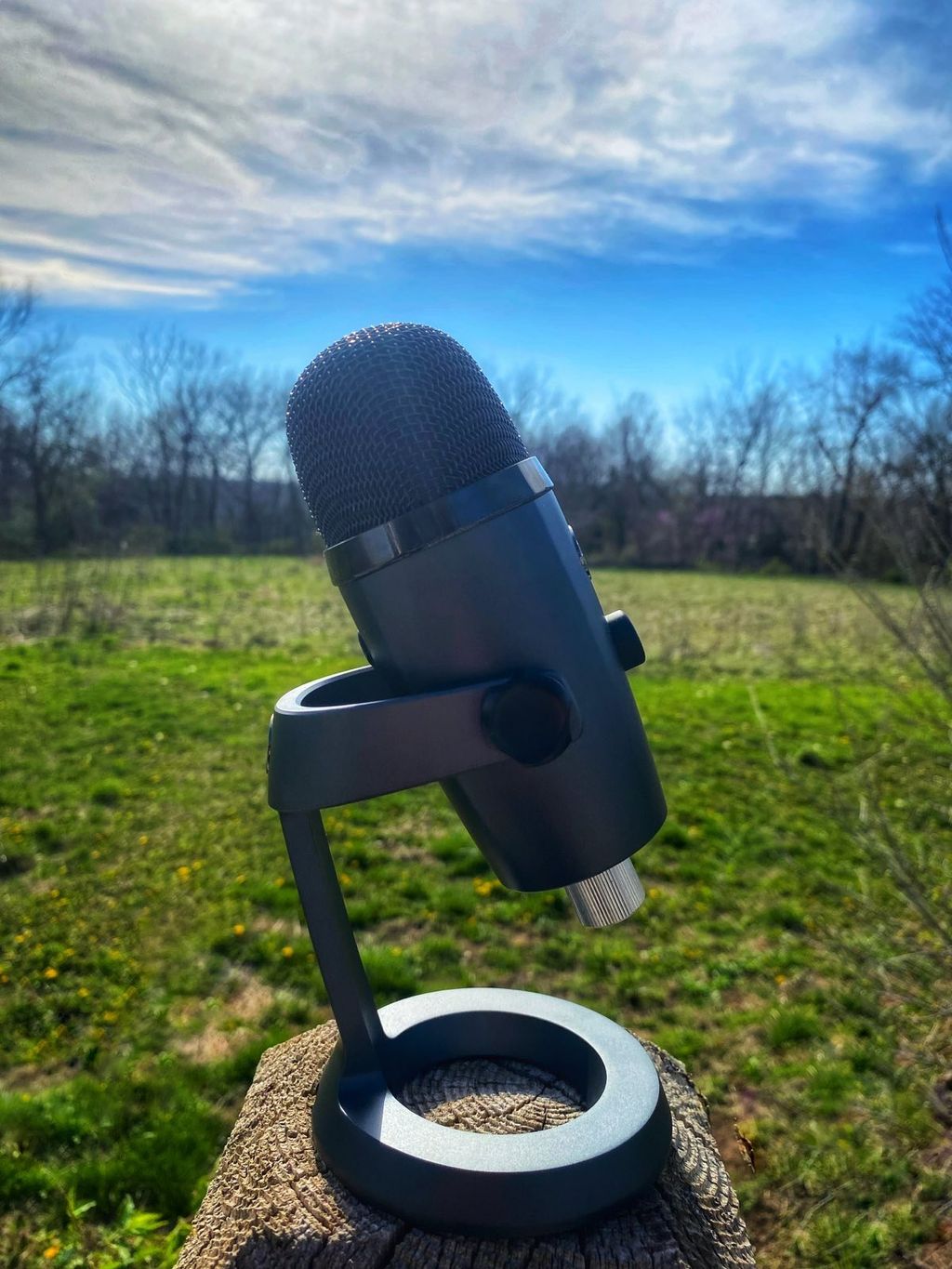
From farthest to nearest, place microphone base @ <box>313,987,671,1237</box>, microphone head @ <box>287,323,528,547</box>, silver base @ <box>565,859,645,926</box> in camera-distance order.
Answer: silver base @ <box>565,859,645,926</box>
microphone head @ <box>287,323,528,547</box>
microphone base @ <box>313,987,671,1237</box>

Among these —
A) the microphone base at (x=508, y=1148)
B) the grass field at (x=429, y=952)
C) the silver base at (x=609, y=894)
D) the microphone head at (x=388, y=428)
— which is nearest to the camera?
the microphone base at (x=508, y=1148)

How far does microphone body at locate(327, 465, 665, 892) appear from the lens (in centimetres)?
124

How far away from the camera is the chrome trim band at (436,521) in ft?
4.00

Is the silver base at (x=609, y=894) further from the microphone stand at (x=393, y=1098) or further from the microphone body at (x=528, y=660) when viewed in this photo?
the microphone stand at (x=393, y=1098)

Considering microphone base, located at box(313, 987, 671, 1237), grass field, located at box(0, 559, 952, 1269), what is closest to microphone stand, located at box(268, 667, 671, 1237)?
microphone base, located at box(313, 987, 671, 1237)

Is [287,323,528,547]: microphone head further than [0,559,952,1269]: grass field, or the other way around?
[0,559,952,1269]: grass field

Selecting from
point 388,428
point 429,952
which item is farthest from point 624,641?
point 429,952

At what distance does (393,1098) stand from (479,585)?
794 millimetres

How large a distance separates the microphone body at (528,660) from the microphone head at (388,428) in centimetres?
6

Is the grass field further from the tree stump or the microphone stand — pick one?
the microphone stand

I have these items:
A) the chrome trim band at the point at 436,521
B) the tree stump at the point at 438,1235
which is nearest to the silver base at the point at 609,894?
the tree stump at the point at 438,1235

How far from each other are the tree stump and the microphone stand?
0.13ft

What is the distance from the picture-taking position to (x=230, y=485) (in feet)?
139

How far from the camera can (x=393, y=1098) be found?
1332 mm
